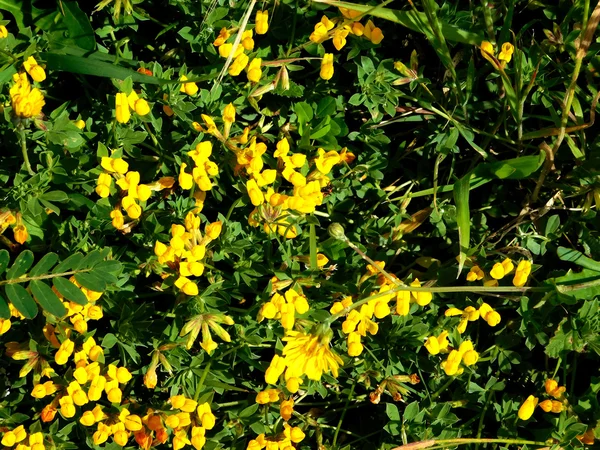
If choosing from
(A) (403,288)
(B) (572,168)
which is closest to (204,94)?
(A) (403,288)

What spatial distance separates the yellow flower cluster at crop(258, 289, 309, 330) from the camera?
9.77ft

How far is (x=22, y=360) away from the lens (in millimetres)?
3500

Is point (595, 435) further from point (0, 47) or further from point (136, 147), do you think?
point (0, 47)

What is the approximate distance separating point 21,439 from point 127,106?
1.39m

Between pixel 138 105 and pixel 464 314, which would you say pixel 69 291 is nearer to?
pixel 138 105

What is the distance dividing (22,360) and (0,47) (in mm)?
1370

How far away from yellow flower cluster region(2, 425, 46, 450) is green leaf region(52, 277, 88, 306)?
607mm

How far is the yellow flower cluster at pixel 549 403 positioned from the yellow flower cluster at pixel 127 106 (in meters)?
1.95

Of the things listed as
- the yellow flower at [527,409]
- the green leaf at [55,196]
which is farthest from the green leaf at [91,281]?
the yellow flower at [527,409]

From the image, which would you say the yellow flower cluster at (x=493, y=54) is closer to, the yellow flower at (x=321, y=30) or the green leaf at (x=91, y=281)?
the yellow flower at (x=321, y=30)

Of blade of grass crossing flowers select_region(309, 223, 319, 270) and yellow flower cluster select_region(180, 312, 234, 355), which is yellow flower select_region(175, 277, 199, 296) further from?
blade of grass crossing flowers select_region(309, 223, 319, 270)

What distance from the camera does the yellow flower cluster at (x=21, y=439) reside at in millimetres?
3082

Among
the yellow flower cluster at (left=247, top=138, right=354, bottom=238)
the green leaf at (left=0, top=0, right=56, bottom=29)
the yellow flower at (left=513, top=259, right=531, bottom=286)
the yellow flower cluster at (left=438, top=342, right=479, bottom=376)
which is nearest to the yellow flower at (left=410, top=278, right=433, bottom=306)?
the yellow flower cluster at (left=438, top=342, right=479, bottom=376)

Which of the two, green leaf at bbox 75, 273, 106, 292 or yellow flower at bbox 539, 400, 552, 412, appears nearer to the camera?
green leaf at bbox 75, 273, 106, 292
